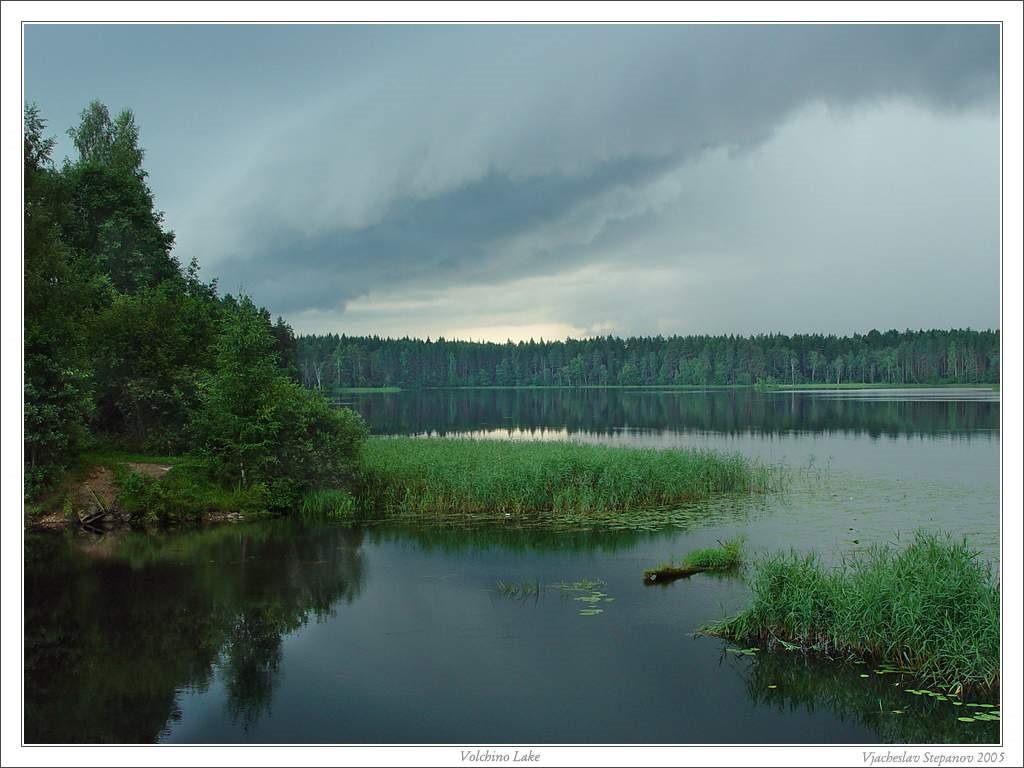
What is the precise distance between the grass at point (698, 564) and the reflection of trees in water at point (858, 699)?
4.18 meters

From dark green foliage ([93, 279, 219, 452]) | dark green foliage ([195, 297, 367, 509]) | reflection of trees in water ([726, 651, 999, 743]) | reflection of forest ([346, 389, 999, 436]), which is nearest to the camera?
reflection of trees in water ([726, 651, 999, 743])

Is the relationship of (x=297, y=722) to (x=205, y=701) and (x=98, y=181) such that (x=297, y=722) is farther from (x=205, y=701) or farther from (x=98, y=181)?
(x=98, y=181)

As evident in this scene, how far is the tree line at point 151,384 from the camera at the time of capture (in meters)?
21.2

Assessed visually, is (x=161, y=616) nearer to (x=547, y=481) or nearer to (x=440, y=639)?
(x=440, y=639)

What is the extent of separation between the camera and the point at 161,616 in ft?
44.6

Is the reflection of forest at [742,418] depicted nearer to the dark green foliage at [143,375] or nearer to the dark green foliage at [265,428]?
the dark green foliage at [143,375]

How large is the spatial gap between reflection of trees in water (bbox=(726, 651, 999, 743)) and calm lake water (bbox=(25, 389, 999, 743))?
0.03 m

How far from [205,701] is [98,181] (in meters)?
33.3

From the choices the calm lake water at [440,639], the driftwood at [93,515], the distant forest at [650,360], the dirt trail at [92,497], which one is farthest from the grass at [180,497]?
the distant forest at [650,360]

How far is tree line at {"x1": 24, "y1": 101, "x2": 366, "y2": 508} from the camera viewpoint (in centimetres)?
2117

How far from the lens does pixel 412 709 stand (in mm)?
9875

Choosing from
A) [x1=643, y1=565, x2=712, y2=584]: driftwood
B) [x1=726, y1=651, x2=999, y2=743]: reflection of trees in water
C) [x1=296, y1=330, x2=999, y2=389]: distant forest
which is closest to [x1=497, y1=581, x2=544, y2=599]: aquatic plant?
[x1=643, y1=565, x2=712, y2=584]: driftwood

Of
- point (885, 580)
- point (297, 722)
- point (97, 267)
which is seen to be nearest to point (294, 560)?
point (297, 722)

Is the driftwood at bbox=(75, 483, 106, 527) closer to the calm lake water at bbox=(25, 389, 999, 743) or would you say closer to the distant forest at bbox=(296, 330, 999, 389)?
the calm lake water at bbox=(25, 389, 999, 743)
